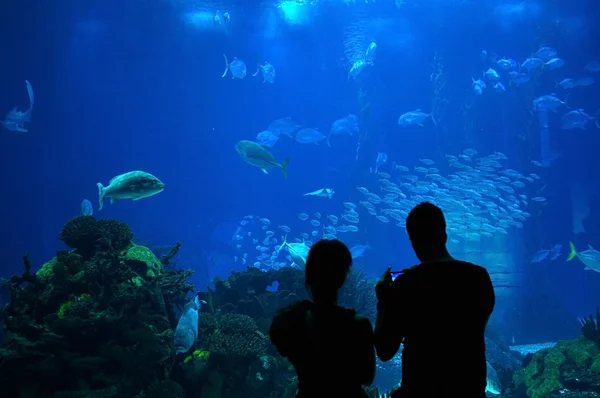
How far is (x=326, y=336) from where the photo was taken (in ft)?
6.22

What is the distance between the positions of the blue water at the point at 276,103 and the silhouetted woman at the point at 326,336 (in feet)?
68.3

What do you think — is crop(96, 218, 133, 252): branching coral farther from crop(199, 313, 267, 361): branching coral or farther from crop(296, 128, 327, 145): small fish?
crop(296, 128, 327, 145): small fish

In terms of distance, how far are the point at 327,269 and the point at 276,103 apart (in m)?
45.0

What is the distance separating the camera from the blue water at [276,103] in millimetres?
24422

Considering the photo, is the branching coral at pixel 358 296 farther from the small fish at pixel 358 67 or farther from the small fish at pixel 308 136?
the small fish at pixel 358 67

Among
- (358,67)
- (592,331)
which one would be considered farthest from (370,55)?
(592,331)

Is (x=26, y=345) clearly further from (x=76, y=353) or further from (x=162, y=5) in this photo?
(x=162, y=5)

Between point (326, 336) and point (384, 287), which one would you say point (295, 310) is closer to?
Result: point (326, 336)

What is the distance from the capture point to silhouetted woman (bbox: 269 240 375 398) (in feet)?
6.14

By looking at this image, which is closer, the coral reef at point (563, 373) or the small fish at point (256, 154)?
the coral reef at point (563, 373)

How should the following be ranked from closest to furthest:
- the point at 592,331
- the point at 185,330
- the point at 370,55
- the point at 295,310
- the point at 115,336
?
1. the point at 295,310
2. the point at 115,336
3. the point at 185,330
4. the point at 592,331
5. the point at 370,55

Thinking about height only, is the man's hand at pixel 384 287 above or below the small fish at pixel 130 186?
below

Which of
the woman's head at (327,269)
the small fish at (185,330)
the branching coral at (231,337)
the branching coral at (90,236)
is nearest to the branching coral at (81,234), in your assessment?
the branching coral at (90,236)

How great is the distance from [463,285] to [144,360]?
443cm
